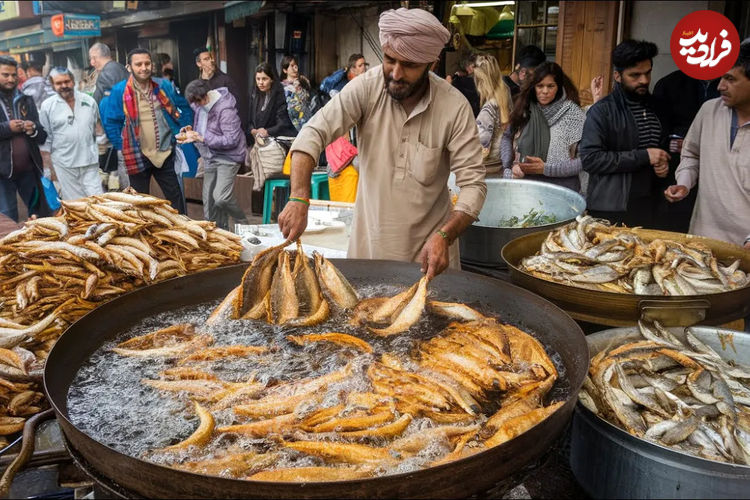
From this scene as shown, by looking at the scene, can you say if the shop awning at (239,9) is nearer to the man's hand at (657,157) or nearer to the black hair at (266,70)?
the black hair at (266,70)

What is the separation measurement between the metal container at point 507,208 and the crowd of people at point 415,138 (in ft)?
A: 0.93

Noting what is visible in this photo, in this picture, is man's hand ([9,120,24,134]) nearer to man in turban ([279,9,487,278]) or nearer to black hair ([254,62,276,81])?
black hair ([254,62,276,81])

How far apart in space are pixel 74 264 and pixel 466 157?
7.12ft

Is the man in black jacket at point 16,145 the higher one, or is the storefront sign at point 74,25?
the storefront sign at point 74,25

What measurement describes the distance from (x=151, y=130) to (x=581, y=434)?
22.4ft

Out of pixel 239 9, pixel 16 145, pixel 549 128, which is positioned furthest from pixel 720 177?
pixel 239 9

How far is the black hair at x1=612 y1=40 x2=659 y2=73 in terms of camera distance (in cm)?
439

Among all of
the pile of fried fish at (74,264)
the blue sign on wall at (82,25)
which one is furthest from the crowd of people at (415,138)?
the blue sign on wall at (82,25)

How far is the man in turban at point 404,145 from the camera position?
2.97 metres

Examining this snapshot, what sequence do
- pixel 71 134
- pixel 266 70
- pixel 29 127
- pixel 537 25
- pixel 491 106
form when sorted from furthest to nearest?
1. pixel 537 25
2. pixel 266 70
3. pixel 71 134
4. pixel 29 127
5. pixel 491 106

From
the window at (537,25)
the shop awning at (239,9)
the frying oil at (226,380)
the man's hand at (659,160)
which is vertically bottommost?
the frying oil at (226,380)

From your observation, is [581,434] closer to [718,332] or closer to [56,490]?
[718,332]

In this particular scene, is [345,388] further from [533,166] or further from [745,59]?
[533,166]

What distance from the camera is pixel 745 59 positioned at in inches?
146
